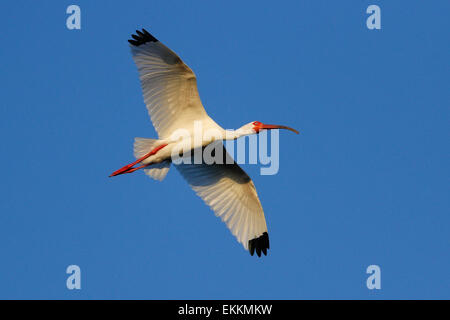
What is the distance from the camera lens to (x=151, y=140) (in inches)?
545

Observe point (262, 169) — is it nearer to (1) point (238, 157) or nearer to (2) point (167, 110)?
(1) point (238, 157)

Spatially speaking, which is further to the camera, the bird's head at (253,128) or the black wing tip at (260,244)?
the black wing tip at (260,244)

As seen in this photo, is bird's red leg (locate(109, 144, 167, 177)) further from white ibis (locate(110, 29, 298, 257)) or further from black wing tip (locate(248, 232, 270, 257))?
black wing tip (locate(248, 232, 270, 257))

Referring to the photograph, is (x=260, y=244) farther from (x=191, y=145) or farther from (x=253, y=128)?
(x=191, y=145)

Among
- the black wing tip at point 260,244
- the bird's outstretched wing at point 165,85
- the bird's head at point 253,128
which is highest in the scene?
the bird's outstretched wing at point 165,85

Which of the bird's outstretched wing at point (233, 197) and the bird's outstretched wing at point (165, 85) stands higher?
the bird's outstretched wing at point (165, 85)

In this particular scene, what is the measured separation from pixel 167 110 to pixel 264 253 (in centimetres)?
374

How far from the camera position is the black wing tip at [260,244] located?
1454 centimetres

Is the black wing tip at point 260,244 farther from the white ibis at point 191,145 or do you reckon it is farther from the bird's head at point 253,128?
the bird's head at point 253,128

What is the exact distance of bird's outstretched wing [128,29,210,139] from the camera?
1330 cm

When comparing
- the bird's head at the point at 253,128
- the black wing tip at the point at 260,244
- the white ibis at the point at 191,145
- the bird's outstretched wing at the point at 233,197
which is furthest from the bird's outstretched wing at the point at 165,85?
the black wing tip at the point at 260,244

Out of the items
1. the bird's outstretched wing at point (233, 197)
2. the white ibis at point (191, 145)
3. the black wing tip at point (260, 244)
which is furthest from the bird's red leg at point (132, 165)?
the black wing tip at point (260, 244)

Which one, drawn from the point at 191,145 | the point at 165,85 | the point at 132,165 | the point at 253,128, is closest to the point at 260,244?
the point at 253,128

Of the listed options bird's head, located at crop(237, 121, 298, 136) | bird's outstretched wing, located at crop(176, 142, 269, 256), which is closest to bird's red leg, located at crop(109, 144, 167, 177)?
bird's outstretched wing, located at crop(176, 142, 269, 256)
